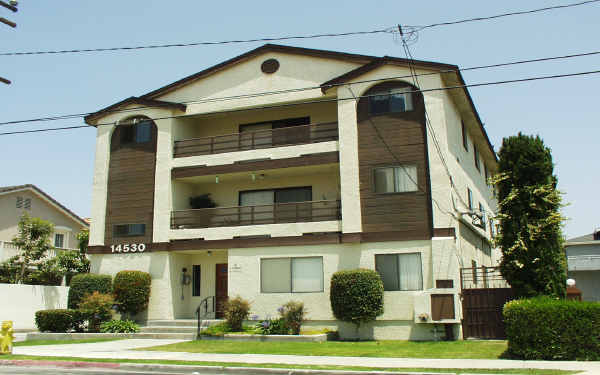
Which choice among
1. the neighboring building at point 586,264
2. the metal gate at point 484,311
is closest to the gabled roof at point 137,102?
the metal gate at point 484,311

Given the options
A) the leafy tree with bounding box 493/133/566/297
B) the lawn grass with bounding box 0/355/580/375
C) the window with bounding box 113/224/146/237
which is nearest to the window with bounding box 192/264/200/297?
the window with bounding box 113/224/146/237

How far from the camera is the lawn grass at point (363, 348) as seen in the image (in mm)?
16156

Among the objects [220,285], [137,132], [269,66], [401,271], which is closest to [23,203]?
[137,132]

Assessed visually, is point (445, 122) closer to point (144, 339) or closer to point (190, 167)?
point (190, 167)

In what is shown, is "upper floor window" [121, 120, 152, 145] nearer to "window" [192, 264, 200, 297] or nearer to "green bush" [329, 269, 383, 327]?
"window" [192, 264, 200, 297]

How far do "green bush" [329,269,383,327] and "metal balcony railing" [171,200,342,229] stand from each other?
350 cm

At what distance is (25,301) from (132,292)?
270 inches

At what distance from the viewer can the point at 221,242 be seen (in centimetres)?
2486

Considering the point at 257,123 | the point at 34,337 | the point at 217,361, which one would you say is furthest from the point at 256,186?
the point at 217,361

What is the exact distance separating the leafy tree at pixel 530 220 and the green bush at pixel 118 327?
14398 millimetres

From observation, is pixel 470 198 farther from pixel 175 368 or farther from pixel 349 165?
pixel 175 368

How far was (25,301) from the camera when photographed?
27.8 metres

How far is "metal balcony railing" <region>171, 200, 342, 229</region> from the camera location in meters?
24.7

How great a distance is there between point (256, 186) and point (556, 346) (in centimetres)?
1572
